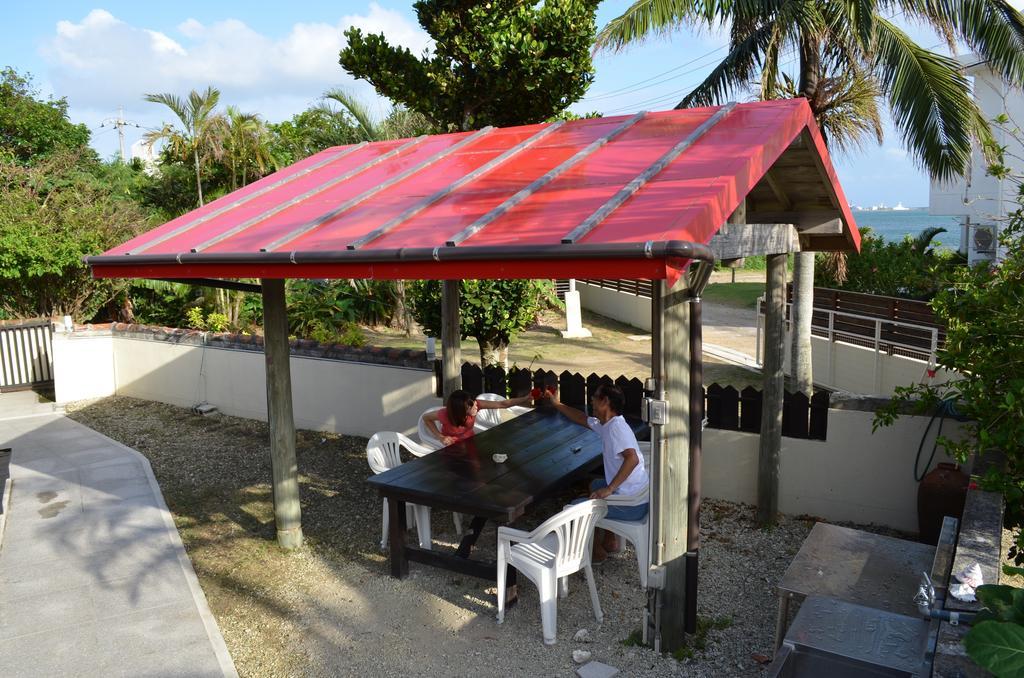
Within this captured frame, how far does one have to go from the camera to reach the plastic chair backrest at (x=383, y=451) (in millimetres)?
6555

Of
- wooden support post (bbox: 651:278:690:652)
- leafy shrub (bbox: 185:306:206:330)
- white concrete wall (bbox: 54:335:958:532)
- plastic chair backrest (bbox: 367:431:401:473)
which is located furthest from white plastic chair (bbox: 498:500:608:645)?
leafy shrub (bbox: 185:306:206:330)

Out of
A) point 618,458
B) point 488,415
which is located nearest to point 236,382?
point 488,415

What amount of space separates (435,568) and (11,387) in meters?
11.2

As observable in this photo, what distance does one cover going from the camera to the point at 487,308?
10.4m

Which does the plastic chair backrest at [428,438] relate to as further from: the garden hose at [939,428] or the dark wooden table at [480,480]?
the garden hose at [939,428]

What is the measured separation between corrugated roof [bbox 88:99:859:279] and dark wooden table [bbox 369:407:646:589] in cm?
164

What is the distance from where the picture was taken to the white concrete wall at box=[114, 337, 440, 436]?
9578mm

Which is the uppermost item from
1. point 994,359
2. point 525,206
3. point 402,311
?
point 525,206

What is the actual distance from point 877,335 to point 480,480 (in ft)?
29.0

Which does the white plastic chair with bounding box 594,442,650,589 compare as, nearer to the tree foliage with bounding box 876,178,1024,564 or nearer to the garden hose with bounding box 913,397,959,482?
the tree foliage with bounding box 876,178,1024,564

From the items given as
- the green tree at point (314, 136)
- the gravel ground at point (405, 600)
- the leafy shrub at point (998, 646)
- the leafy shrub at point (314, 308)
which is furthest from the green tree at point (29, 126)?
the leafy shrub at point (998, 646)

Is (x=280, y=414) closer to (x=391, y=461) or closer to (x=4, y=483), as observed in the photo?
(x=391, y=461)

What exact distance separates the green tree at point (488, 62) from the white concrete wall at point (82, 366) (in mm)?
6736

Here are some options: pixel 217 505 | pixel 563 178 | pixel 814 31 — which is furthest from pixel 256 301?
pixel 563 178
